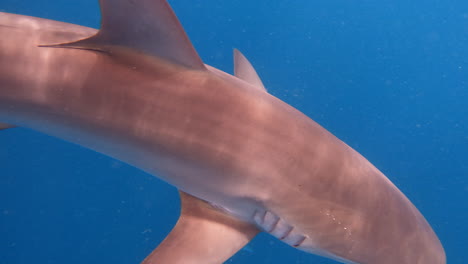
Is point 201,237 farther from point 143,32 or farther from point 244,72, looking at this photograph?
point 244,72

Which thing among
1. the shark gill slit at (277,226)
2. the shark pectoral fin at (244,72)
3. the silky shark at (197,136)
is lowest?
the shark gill slit at (277,226)

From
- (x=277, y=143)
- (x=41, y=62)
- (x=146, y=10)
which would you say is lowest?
(x=41, y=62)

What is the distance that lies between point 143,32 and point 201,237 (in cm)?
107

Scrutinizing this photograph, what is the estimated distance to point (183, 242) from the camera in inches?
79.0

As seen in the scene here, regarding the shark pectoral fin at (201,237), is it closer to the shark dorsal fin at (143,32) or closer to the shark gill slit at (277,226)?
the shark gill slit at (277,226)

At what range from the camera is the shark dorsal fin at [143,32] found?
174 centimetres

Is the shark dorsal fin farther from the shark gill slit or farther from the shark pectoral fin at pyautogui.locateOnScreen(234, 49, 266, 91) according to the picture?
the shark pectoral fin at pyautogui.locateOnScreen(234, 49, 266, 91)

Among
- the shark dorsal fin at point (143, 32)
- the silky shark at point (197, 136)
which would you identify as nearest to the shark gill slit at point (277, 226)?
the silky shark at point (197, 136)

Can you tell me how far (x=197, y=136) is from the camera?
74.0 inches

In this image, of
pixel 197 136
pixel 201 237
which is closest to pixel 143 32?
pixel 197 136

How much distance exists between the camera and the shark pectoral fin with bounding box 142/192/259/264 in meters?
1.94

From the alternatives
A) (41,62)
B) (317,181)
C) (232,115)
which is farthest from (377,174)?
(41,62)

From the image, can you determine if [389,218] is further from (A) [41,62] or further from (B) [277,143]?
(A) [41,62]

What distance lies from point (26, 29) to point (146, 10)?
61 centimetres
